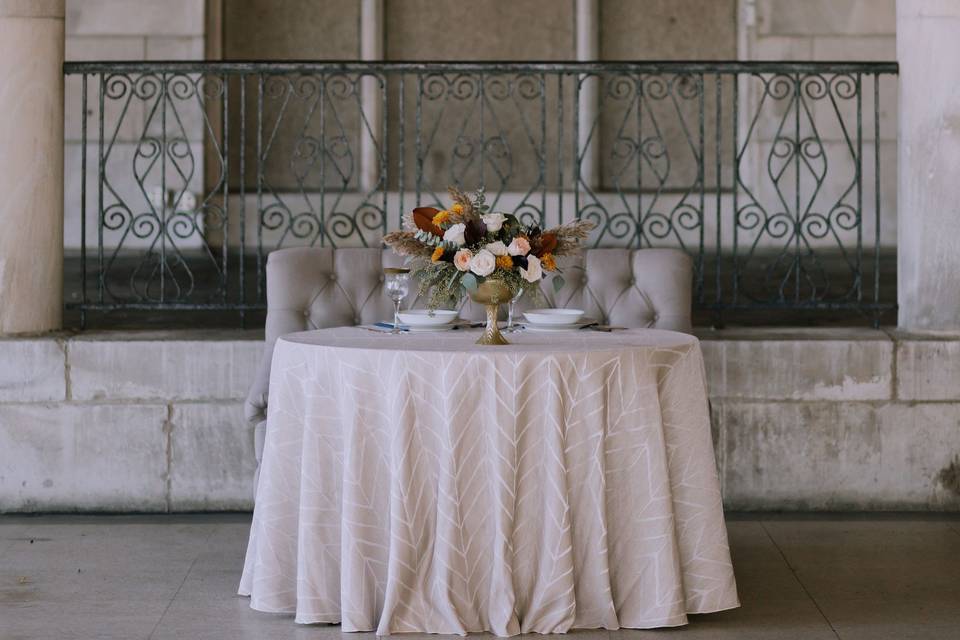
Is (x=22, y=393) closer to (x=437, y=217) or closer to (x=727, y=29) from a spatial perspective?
(x=437, y=217)

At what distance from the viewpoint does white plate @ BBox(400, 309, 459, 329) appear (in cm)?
367

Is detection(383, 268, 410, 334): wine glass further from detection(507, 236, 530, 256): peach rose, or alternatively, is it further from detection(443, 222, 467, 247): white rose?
detection(507, 236, 530, 256): peach rose

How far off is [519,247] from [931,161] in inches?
91.5

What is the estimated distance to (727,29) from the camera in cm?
954

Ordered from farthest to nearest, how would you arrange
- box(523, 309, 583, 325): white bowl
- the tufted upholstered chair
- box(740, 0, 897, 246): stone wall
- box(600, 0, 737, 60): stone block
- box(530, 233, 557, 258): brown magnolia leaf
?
box(600, 0, 737, 60): stone block < box(740, 0, 897, 246): stone wall < the tufted upholstered chair < box(523, 309, 583, 325): white bowl < box(530, 233, 557, 258): brown magnolia leaf

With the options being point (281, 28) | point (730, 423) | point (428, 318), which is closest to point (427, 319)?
point (428, 318)

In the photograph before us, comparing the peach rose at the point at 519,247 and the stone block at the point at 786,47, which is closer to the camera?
the peach rose at the point at 519,247

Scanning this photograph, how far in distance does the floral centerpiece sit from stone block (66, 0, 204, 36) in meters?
6.14

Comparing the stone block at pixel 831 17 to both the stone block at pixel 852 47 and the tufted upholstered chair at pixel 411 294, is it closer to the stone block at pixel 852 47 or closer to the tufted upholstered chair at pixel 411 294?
the stone block at pixel 852 47

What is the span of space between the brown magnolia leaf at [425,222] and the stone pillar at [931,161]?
2.39 m

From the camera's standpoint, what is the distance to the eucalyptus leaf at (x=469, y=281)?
3.36 m

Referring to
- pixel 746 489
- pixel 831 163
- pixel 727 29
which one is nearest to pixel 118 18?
pixel 727 29

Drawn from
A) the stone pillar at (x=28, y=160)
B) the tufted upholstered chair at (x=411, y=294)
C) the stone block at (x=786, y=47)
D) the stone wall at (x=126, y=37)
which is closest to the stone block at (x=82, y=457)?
the stone pillar at (x=28, y=160)

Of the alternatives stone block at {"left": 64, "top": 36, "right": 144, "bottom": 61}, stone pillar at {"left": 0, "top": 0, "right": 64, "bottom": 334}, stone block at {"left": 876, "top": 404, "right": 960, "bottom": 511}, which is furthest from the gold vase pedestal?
stone block at {"left": 64, "top": 36, "right": 144, "bottom": 61}
